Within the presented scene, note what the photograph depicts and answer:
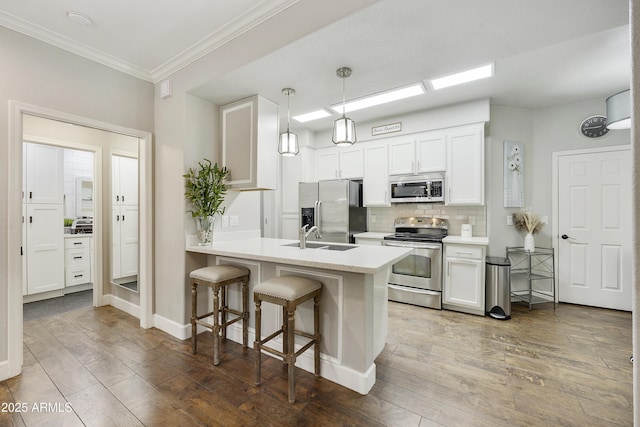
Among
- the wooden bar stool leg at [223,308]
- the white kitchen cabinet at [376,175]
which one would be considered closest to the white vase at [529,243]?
the white kitchen cabinet at [376,175]

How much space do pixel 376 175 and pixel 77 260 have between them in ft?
15.9

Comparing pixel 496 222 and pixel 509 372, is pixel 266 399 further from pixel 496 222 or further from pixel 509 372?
pixel 496 222

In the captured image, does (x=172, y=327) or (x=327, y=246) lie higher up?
(x=327, y=246)

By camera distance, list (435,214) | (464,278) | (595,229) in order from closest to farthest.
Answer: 1. (464,278)
2. (595,229)
3. (435,214)

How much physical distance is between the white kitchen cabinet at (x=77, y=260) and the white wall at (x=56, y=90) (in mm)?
2530

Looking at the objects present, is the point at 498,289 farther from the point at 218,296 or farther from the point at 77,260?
the point at 77,260

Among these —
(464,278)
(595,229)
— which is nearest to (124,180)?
(464,278)

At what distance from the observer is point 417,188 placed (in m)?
4.08

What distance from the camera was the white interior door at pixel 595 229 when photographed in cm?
354

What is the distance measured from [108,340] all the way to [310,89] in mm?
3188

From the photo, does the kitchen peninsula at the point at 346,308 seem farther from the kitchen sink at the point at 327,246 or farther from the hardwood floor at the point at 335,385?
the kitchen sink at the point at 327,246

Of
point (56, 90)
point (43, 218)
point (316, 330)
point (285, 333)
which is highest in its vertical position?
point (56, 90)

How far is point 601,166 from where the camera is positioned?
3648mm

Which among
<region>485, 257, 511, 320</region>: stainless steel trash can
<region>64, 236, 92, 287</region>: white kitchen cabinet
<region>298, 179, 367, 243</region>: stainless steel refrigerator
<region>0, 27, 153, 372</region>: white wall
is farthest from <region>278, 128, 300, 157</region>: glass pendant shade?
<region>64, 236, 92, 287</region>: white kitchen cabinet
